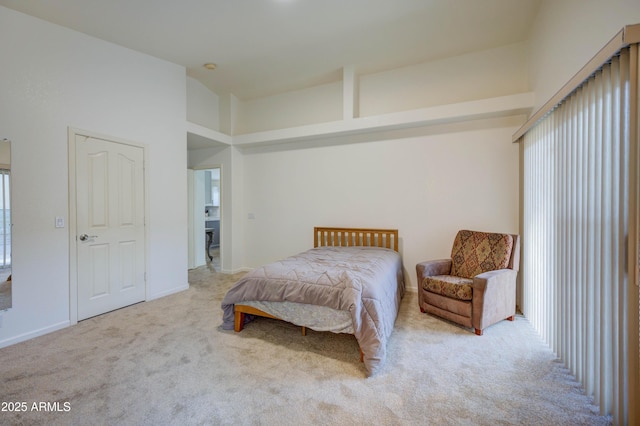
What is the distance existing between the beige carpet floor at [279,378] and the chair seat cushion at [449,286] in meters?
0.37

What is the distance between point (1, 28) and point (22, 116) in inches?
31.2

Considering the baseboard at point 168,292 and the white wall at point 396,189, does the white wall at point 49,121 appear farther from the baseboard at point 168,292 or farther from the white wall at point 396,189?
the white wall at point 396,189

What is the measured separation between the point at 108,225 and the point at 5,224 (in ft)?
2.85

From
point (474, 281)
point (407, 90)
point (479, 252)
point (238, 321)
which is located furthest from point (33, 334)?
point (407, 90)

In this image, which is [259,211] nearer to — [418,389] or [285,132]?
[285,132]

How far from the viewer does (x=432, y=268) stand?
10.7ft

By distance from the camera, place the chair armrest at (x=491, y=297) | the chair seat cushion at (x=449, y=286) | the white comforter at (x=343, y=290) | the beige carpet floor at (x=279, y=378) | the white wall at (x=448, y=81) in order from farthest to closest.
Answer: the white wall at (x=448, y=81) → the chair seat cushion at (x=449, y=286) → the chair armrest at (x=491, y=297) → the white comforter at (x=343, y=290) → the beige carpet floor at (x=279, y=378)

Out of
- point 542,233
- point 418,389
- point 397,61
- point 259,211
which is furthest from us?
point 259,211

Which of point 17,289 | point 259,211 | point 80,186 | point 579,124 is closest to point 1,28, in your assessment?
point 80,186

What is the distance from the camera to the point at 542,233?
270 cm

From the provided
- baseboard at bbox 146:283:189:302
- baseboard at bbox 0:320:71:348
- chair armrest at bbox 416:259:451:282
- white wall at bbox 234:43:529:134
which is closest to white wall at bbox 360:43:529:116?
white wall at bbox 234:43:529:134

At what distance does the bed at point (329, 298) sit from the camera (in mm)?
2172

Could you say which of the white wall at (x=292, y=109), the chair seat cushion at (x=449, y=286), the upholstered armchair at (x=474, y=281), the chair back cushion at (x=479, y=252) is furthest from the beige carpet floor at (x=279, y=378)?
the white wall at (x=292, y=109)

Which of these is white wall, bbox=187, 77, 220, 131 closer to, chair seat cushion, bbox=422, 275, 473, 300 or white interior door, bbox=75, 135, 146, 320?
white interior door, bbox=75, 135, 146, 320
